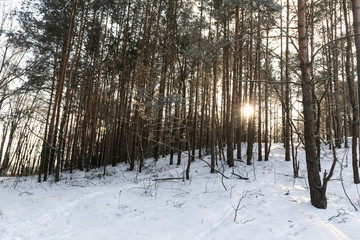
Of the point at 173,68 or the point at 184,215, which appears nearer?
the point at 184,215

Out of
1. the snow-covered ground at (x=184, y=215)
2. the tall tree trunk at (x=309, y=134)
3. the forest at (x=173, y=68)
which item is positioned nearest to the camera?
the snow-covered ground at (x=184, y=215)

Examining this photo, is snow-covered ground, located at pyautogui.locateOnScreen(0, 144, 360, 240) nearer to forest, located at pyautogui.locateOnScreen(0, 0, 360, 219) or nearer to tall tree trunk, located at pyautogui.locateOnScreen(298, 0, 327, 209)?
tall tree trunk, located at pyautogui.locateOnScreen(298, 0, 327, 209)

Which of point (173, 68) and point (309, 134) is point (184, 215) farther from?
point (173, 68)

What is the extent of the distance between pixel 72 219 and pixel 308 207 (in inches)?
199

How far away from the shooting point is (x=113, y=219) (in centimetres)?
416

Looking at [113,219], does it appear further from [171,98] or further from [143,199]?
[171,98]

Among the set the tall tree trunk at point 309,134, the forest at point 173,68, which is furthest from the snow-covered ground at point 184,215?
the forest at point 173,68

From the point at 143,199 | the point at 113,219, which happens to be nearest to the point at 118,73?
the point at 143,199

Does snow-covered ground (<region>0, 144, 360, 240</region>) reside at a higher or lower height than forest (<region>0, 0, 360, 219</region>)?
lower

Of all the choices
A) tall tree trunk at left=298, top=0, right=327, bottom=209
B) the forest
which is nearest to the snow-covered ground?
tall tree trunk at left=298, top=0, right=327, bottom=209

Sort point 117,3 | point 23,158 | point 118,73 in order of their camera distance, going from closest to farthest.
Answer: point 117,3 → point 118,73 → point 23,158

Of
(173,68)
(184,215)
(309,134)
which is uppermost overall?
(173,68)

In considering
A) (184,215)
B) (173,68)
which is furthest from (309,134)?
(173,68)

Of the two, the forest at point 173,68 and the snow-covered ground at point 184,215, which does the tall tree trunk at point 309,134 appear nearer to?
the snow-covered ground at point 184,215
